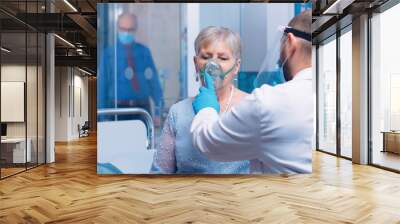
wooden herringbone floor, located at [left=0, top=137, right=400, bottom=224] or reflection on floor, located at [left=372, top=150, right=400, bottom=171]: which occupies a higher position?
reflection on floor, located at [left=372, top=150, right=400, bottom=171]

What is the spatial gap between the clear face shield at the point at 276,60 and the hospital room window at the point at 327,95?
4.29m

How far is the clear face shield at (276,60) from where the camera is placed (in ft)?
20.9

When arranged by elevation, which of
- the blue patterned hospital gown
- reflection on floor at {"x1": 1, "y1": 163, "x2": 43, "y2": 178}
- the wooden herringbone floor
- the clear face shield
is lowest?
the wooden herringbone floor

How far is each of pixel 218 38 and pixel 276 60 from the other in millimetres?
1001

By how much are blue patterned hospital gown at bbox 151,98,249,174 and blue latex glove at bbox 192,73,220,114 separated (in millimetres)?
152

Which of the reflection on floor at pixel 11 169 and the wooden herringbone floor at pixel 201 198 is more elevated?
the reflection on floor at pixel 11 169

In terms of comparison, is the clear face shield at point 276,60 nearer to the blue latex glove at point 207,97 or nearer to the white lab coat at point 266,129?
the white lab coat at point 266,129

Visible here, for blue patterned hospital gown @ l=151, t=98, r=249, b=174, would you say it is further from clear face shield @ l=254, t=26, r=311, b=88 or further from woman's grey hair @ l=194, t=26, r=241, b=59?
clear face shield @ l=254, t=26, r=311, b=88

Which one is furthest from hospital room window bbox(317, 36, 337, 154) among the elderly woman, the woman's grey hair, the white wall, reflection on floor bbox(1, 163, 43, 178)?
the white wall

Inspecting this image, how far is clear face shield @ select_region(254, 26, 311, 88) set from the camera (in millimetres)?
Answer: 6379

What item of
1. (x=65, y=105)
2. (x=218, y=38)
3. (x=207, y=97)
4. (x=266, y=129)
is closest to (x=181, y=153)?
(x=207, y=97)

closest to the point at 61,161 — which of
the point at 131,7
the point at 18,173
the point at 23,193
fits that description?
the point at 18,173

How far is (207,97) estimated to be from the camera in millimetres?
6383

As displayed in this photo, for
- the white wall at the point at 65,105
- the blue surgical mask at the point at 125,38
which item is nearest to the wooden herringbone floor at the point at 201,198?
the blue surgical mask at the point at 125,38
